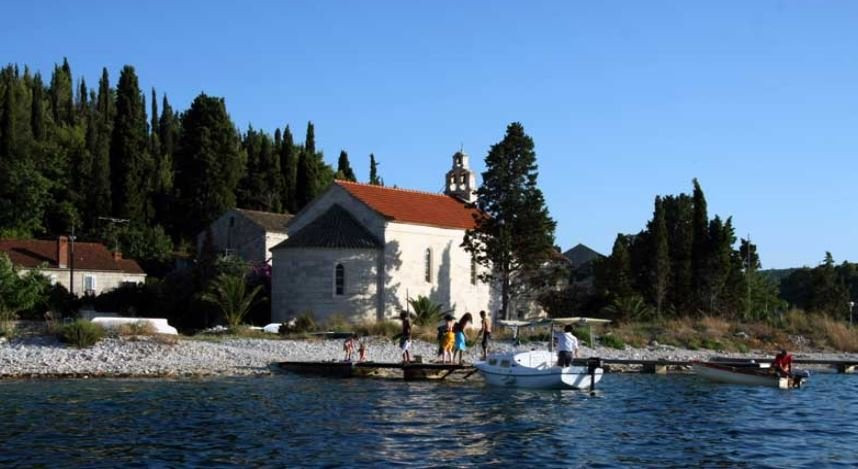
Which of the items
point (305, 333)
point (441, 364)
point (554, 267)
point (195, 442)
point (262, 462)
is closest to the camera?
point (262, 462)

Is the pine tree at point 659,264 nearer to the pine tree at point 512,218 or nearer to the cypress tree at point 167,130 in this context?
the pine tree at point 512,218

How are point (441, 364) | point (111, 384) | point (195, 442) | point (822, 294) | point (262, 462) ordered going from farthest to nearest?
point (822, 294) < point (441, 364) < point (111, 384) < point (195, 442) < point (262, 462)

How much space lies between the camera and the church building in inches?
2052

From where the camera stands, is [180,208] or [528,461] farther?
[180,208]

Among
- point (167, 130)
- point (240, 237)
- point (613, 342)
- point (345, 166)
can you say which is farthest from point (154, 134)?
point (613, 342)

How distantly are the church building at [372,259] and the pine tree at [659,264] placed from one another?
1061 centimetres

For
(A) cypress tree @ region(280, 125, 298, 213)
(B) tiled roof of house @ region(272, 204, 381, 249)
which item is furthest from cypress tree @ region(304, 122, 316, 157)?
(B) tiled roof of house @ region(272, 204, 381, 249)

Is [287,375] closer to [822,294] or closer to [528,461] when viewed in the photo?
[528,461]


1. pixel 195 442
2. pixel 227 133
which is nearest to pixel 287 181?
pixel 227 133

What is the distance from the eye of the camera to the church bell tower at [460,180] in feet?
215

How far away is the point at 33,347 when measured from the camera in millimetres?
37406

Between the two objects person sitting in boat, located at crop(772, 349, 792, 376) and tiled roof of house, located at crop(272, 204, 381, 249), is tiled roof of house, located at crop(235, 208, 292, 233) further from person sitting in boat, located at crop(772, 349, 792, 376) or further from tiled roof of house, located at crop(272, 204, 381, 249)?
person sitting in boat, located at crop(772, 349, 792, 376)

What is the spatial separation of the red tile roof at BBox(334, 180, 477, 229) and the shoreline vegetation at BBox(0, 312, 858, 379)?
27.9 ft

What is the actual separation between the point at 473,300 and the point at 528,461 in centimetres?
3890
